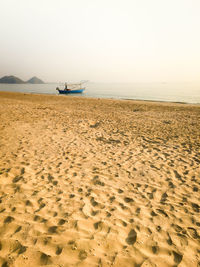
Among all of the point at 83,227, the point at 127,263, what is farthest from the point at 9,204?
the point at 127,263

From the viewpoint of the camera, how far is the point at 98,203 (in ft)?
13.1

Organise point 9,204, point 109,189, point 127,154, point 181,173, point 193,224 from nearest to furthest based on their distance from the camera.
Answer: point 193,224 < point 9,204 < point 109,189 < point 181,173 < point 127,154

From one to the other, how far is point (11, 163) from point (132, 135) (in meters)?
6.15

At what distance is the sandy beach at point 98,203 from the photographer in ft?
9.08

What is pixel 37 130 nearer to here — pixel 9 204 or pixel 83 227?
pixel 9 204

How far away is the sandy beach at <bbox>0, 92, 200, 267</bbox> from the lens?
9.08 ft

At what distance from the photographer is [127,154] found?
6.93 metres

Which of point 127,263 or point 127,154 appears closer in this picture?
point 127,263

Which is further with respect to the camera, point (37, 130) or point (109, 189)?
point (37, 130)

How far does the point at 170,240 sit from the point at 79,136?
6.62 meters

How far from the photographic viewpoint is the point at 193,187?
15.7ft

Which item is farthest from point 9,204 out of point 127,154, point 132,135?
point 132,135

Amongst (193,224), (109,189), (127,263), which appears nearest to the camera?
(127,263)

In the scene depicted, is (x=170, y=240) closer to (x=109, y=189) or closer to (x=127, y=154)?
(x=109, y=189)
